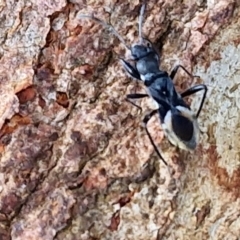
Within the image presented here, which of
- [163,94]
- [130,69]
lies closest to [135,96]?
[130,69]

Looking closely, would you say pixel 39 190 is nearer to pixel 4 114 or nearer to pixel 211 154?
pixel 4 114

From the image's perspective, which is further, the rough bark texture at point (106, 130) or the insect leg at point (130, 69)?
the insect leg at point (130, 69)

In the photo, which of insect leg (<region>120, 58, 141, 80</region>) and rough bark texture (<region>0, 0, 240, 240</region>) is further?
insect leg (<region>120, 58, 141, 80</region>)

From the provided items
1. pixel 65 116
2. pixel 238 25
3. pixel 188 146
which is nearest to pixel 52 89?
pixel 65 116

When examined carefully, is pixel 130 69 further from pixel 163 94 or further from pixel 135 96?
pixel 163 94

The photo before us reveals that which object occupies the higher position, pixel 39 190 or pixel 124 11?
pixel 124 11
